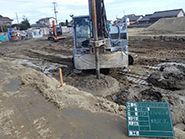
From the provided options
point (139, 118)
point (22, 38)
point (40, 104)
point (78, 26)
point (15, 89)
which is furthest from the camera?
point (22, 38)

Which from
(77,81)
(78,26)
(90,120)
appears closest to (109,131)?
(90,120)

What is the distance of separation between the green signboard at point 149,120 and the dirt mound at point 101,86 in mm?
2593

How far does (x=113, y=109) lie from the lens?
10.6 feet

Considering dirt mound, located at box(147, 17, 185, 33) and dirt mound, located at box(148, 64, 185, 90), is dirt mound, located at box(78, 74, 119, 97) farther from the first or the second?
dirt mound, located at box(147, 17, 185, 33)

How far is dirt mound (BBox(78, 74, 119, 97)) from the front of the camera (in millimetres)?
5234

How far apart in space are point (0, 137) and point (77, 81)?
4.09m

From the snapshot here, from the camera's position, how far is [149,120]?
245cm

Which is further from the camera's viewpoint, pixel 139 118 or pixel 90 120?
pixel 90 120

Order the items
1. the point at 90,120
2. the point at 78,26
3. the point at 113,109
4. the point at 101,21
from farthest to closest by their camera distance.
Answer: the point at 78,26 → the point at 101,21 → the point at 113,109 → the point at 90,120

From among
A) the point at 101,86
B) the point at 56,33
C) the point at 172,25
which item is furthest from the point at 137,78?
the point at 56,33

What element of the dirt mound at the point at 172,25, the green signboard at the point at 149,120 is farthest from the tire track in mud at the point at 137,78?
the dirt mound at the point at 172,25

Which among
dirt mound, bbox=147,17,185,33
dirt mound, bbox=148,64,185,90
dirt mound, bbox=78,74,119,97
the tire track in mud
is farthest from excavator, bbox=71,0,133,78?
dirt mound, bbox=147,17,185,33

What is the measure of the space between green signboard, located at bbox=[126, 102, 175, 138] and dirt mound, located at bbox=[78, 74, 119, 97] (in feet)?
8.51

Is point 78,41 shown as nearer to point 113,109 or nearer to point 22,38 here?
point 113,109
